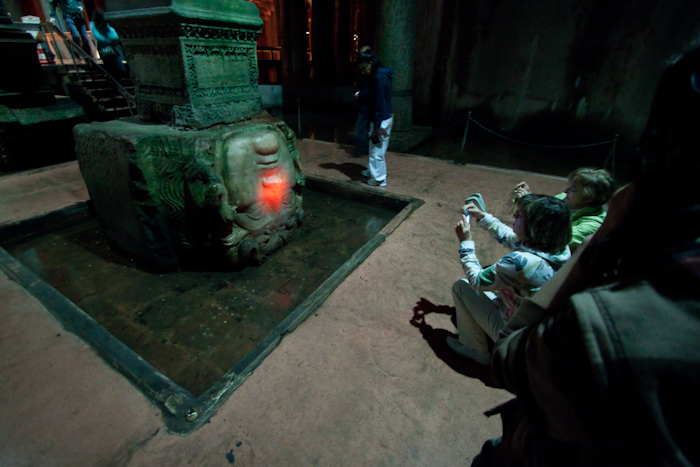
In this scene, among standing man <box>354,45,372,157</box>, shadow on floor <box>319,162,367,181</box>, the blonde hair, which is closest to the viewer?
the blonde hair

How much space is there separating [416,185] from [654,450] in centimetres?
454

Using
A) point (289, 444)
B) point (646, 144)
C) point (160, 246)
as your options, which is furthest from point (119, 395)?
point (646, 144)

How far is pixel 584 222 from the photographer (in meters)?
2.18

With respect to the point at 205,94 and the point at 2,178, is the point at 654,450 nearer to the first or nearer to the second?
the point at 205,94

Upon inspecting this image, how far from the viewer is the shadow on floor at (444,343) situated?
2057mm

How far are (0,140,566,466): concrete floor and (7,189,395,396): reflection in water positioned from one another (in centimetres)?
42

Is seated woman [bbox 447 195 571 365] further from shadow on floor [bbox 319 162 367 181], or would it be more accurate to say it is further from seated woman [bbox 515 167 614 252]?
shadow on floor [bbox 319 162 367 181]

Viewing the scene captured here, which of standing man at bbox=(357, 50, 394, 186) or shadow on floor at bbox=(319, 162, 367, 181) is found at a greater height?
standing man at bbox=(357, 50, 394, 186)

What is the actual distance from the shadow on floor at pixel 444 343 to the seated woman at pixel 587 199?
0.96 metres

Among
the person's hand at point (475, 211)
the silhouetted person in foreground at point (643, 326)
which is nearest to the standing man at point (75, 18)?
the person's hand at point (475, 211)

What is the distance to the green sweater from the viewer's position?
212 centimetres

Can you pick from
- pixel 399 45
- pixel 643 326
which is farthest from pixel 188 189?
pixel 399 45

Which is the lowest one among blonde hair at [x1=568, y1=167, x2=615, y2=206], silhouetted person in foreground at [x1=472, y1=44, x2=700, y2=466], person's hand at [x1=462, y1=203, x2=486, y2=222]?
person's hand at [x1=462, y1=203, x2=486, y2=222]

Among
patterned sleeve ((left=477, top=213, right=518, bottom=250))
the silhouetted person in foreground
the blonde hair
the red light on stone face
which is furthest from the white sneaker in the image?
the red light on stone face
